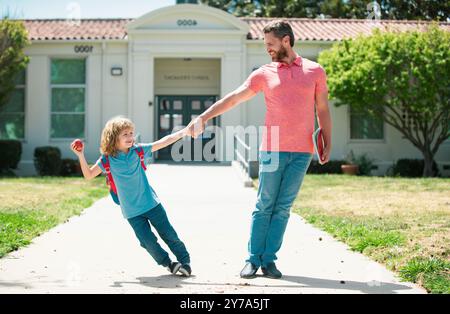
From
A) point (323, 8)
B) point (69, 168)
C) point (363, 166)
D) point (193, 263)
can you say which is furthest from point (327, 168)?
point (193, 263)

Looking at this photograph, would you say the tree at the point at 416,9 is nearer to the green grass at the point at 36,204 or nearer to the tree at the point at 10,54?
the green grass at the point at 36,204

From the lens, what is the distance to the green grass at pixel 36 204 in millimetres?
7713

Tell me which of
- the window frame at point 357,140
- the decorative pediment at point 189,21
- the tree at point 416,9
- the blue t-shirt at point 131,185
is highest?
the tree at point 416,9

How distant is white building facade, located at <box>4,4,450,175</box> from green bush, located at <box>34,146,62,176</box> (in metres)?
1.12

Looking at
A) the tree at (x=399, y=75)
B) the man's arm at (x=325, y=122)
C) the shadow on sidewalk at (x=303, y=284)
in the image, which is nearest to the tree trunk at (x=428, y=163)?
the tree at (x=399, y=75)

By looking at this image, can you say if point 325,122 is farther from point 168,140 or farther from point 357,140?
point 357,140

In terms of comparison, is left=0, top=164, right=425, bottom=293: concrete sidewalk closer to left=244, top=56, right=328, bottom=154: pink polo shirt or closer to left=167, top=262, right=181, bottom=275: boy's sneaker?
left=167, top=262, right=181, bottom=275: boy's sneaker

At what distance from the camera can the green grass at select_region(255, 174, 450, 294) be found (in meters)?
5.74

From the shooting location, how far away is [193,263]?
6.16 metres

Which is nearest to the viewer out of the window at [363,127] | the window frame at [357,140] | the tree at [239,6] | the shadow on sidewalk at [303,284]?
the shadow on sidewalk at [303,284]

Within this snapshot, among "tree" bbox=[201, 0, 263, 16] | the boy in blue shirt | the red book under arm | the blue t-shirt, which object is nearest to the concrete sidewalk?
the boy in blue shirt

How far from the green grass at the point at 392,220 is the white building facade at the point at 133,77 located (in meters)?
5.48
